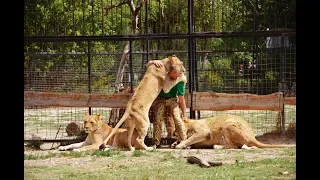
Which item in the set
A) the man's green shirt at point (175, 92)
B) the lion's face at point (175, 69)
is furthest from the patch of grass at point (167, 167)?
the lion's face at point (175, 69)

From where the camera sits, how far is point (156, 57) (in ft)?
36.2

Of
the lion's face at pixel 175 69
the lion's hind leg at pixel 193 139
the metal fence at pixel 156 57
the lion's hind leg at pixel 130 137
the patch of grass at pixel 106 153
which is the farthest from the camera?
the metal fence at pixel 156 57

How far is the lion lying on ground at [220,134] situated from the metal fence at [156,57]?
2.48 ft

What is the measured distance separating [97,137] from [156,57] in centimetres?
326

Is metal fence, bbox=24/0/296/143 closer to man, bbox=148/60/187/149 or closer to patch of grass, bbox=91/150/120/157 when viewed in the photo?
man, bbox=148/60/187/149

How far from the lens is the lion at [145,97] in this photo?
8031mm

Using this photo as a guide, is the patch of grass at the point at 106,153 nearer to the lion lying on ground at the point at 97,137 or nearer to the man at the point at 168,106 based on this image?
the lion lying on ground at the point at 97,137

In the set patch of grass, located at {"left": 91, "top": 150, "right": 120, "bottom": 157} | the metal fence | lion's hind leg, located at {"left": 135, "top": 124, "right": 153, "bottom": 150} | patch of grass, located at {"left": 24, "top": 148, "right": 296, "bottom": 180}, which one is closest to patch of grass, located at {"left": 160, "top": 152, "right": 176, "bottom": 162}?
patch of grass, located at {"left": 24, "top": 148, "right": 296, "bottom": 180}

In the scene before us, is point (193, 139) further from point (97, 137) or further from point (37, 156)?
A: point (37, 156)

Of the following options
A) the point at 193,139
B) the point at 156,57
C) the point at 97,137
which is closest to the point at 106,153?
the point at 97,137

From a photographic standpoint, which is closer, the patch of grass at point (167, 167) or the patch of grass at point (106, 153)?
the patch of grass at point (167, 167)

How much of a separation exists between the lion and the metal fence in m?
0.47

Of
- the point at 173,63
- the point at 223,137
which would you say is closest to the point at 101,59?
the point at 173,63
